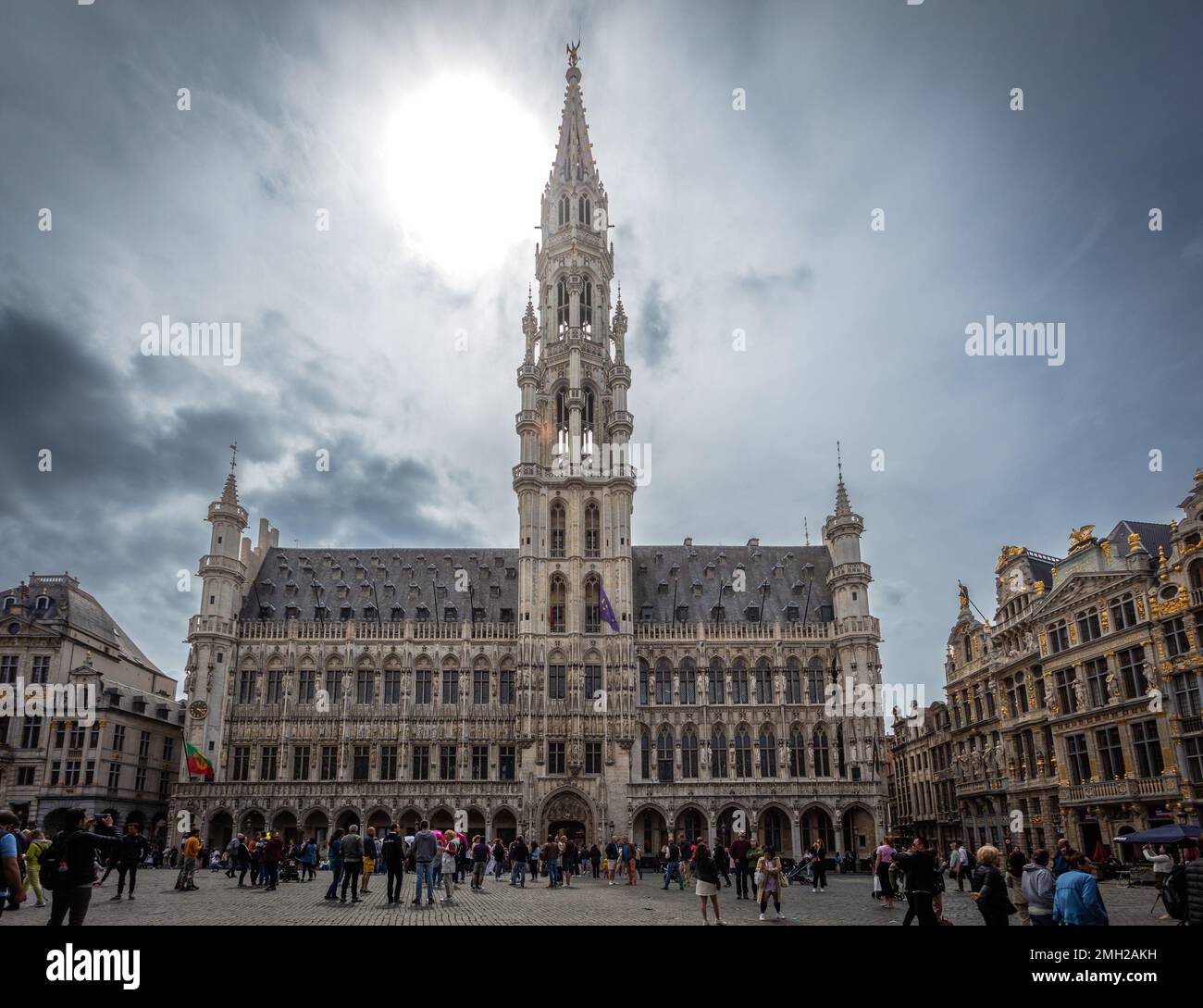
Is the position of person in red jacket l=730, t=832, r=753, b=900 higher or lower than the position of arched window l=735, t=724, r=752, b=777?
lower

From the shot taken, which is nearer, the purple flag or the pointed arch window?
the purple flag

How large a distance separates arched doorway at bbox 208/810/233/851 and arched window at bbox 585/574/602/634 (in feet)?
86.8

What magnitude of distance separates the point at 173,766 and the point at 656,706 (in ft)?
125

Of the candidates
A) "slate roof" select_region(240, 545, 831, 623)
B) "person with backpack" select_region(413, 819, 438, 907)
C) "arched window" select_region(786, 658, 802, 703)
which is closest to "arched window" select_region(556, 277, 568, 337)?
"slate roof" select_region(240, 545, 831, 623)

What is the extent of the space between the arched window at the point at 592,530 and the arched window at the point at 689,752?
1406cm

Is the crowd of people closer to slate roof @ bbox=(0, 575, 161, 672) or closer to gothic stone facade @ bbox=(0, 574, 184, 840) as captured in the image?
gothic stone facade @ bbox=(0, 574, 184, 840)

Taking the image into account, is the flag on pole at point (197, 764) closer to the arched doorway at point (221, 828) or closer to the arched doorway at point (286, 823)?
the arched doorway at point (221, 828)

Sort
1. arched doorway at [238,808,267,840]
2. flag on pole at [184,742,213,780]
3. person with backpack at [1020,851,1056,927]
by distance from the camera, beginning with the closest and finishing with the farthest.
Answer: person with backpack at [1020,851,1056,927] < arched doorway at [238,808,267,840] < flag on pole at [184,742,213,780]

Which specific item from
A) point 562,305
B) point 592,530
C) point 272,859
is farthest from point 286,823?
point 562,305

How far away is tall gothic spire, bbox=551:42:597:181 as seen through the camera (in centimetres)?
8188

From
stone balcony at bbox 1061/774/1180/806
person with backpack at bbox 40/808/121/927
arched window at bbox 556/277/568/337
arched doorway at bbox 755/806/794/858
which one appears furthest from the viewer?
arched window at bbox 556/277/568/337

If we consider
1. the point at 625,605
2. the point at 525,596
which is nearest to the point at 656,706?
the point at 625,605

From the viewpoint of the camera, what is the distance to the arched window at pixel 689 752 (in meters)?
62.1

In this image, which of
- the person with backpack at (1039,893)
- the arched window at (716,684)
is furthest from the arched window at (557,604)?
the person with backpack at (1039,893)
